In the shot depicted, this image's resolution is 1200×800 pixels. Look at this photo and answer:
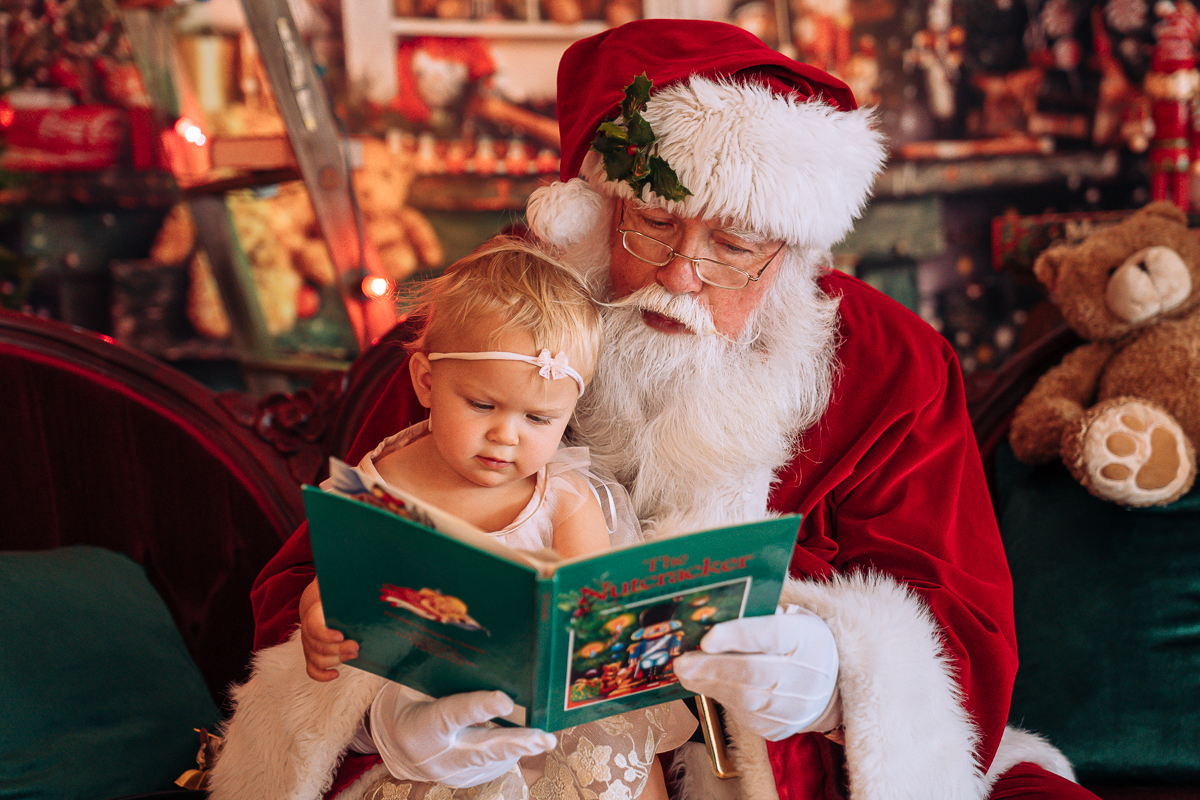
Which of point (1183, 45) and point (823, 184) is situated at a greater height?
point (1183, 45)

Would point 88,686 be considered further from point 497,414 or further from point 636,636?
point 636,636

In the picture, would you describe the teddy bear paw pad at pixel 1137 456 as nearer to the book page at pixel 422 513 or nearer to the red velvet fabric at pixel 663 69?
the red velvet fabric at pixel 663 69

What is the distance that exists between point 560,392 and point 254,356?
2.94 meters

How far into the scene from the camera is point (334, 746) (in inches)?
53.5

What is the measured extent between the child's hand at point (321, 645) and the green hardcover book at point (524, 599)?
0.02 meters

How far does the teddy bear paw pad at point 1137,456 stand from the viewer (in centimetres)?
177

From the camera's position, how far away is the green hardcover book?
3.08 feet

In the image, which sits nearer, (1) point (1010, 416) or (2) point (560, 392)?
(2) point (560, 392)

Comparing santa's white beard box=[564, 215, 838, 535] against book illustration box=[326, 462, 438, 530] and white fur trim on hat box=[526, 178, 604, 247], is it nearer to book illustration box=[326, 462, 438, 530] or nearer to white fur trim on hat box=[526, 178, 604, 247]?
white fur trim on hat box=[526, 178, 604, 247]

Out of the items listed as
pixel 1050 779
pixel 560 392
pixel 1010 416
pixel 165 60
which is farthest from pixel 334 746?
pixel 165 60

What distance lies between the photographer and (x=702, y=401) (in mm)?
1579

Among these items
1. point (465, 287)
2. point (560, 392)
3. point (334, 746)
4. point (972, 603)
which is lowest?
point (334, 746)

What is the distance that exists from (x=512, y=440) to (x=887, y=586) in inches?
25.8

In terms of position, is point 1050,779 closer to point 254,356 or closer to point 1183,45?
point 1183,45
